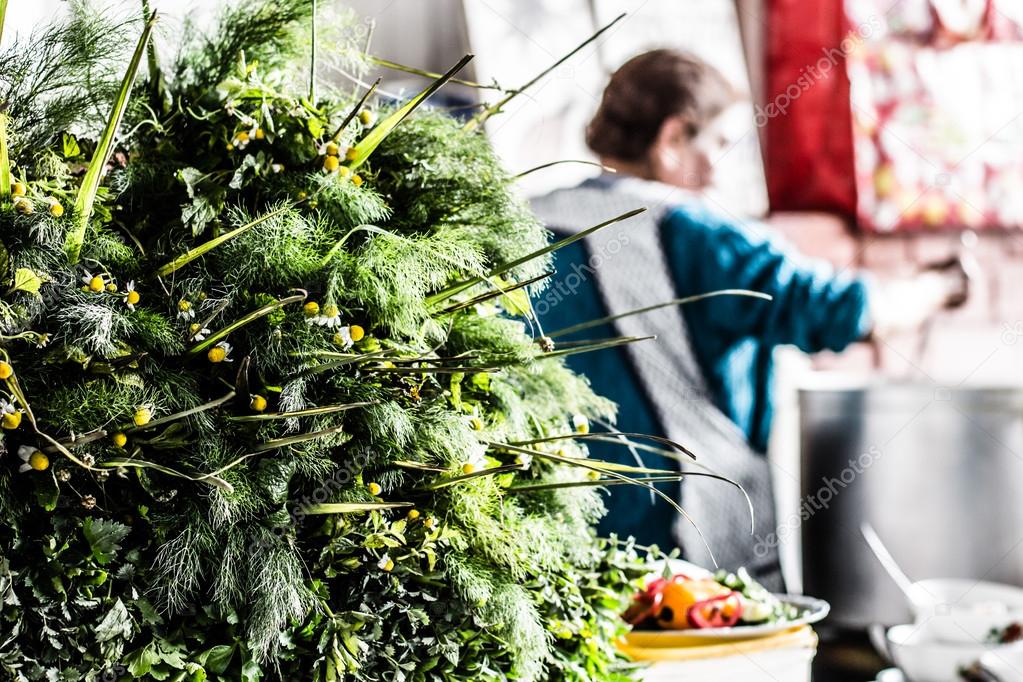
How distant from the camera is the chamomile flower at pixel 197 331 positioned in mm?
501

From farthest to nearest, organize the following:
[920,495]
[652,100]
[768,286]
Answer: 1. [920,495]
2. [652,100]
3. [768,286]

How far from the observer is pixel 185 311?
51cm

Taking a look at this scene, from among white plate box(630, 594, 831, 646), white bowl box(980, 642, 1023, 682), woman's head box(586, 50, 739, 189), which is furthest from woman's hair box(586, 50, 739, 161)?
white plate box(630, 594, 831, 646)

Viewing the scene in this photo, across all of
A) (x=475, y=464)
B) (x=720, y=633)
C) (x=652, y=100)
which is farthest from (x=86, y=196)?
(x=652, y=100)

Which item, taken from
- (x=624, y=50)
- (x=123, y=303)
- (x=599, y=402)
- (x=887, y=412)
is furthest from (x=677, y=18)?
(x=123, y=303)

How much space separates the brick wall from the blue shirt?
68.7 inches

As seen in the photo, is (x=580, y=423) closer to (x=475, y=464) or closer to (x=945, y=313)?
(x=475, y=464)

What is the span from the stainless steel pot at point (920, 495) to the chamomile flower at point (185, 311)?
154 centimetres

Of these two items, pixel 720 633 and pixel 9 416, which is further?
pixel 720 633

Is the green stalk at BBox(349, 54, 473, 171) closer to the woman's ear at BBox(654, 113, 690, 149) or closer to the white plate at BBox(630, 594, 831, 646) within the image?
the white plate at BBox(630, 594, 831, 646)

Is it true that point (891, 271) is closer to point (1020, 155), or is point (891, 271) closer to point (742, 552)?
point (1020, 155)

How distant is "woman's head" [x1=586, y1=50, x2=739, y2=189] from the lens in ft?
5.75

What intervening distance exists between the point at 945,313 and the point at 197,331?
3138mm

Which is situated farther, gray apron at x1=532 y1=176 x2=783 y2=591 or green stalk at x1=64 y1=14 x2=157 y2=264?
gray apron at x1=532 y1=176 x2=783 y2=591
